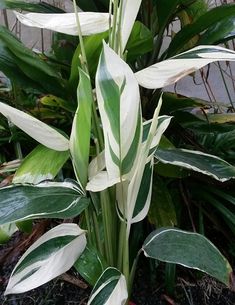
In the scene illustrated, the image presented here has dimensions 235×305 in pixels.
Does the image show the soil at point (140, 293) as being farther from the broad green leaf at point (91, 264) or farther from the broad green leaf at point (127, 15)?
the broad green leaf at point (127, 15)

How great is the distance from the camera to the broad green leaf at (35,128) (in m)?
0.67

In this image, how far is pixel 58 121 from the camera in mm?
1209

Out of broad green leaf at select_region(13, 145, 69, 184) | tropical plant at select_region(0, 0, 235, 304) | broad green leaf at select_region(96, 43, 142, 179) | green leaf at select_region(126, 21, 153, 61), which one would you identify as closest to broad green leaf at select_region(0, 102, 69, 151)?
tropical plant at select_region(0, 0, 235, 304)

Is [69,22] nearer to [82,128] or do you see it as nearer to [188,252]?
[82,128]

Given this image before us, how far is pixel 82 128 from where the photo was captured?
2.14 ft

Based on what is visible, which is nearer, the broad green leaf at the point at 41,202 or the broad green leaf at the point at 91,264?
the broad green leaf at the point at 41,202

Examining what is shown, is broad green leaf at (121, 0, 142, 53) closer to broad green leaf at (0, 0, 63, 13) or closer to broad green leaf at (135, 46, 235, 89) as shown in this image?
broad green leaf at (135, 46, 235, 89)

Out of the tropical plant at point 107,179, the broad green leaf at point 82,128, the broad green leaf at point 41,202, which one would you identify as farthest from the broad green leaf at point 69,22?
the broad green leaf at point 41,202

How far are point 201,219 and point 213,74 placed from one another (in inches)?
31.4

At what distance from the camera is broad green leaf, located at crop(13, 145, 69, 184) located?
3.13 feet

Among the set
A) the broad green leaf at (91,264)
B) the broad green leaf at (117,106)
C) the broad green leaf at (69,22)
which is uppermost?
the broad green leaf at (69,22)

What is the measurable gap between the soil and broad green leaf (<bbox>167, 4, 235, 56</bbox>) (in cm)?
54

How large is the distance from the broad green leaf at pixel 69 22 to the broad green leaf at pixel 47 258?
1.01ft

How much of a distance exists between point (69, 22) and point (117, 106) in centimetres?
20
